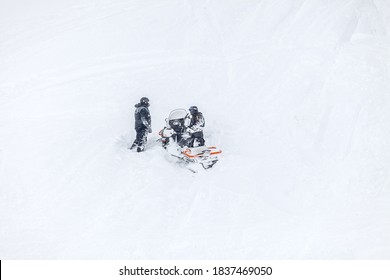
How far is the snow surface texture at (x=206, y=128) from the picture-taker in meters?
10.7

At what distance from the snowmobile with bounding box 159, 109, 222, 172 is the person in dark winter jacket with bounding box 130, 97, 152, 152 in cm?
54

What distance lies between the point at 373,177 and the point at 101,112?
396 inches

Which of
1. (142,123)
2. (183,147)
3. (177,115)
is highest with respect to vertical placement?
(177,115)

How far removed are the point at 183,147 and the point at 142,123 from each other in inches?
60.1

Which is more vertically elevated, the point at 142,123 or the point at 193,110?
the point at 193,110

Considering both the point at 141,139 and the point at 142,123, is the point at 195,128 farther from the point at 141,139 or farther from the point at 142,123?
the point at 141,139

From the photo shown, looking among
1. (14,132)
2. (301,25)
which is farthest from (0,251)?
(301,25)

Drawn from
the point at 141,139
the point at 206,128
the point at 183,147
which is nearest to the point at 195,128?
the point at 183,147

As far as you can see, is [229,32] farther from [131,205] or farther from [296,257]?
[296,257]

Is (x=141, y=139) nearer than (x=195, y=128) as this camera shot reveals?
No

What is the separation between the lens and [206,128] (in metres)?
14.5

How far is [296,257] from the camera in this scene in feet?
32.9

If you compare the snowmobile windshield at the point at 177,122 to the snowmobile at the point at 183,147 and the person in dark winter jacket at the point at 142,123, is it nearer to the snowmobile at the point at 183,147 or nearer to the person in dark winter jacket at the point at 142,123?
the snowmobile at the point at 183,147

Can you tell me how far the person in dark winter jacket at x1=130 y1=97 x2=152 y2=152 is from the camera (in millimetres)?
12875
